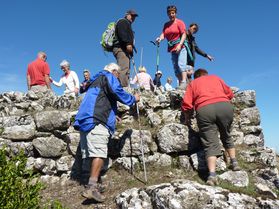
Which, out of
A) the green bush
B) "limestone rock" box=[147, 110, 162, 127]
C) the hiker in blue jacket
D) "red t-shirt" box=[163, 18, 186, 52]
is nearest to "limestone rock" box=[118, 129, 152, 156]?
"limestone rock" box=[147, 110, 162, 127]

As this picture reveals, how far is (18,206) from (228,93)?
508 centimetres

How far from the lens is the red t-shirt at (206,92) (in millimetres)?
6793

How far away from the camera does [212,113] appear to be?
6.64 metres

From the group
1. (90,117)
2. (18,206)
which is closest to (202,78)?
(90,117)

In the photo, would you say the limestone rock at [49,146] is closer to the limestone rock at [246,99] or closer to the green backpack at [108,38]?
the green backpack at [108,38]

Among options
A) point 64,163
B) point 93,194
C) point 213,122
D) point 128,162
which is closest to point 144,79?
point 128,162

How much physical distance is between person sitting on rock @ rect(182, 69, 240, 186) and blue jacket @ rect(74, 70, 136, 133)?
1.46 meters

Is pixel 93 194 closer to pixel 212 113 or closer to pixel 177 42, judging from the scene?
pixel 212 113

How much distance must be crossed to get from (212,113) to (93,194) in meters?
3.00

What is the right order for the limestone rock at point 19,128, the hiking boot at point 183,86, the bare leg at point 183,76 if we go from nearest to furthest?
the limestone rock at point 19,128 → the hiking boot at point 183,86 → the bare leg at point 183,76

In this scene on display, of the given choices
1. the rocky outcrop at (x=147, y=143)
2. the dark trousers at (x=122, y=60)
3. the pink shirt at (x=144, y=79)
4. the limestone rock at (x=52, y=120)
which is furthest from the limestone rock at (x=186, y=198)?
the pink shirt at (x=144, y=79)

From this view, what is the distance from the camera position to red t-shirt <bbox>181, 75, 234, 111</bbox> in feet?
22.3

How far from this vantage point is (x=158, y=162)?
7.30 metres

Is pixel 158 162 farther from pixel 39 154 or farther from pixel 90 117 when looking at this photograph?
pixel 39 154
